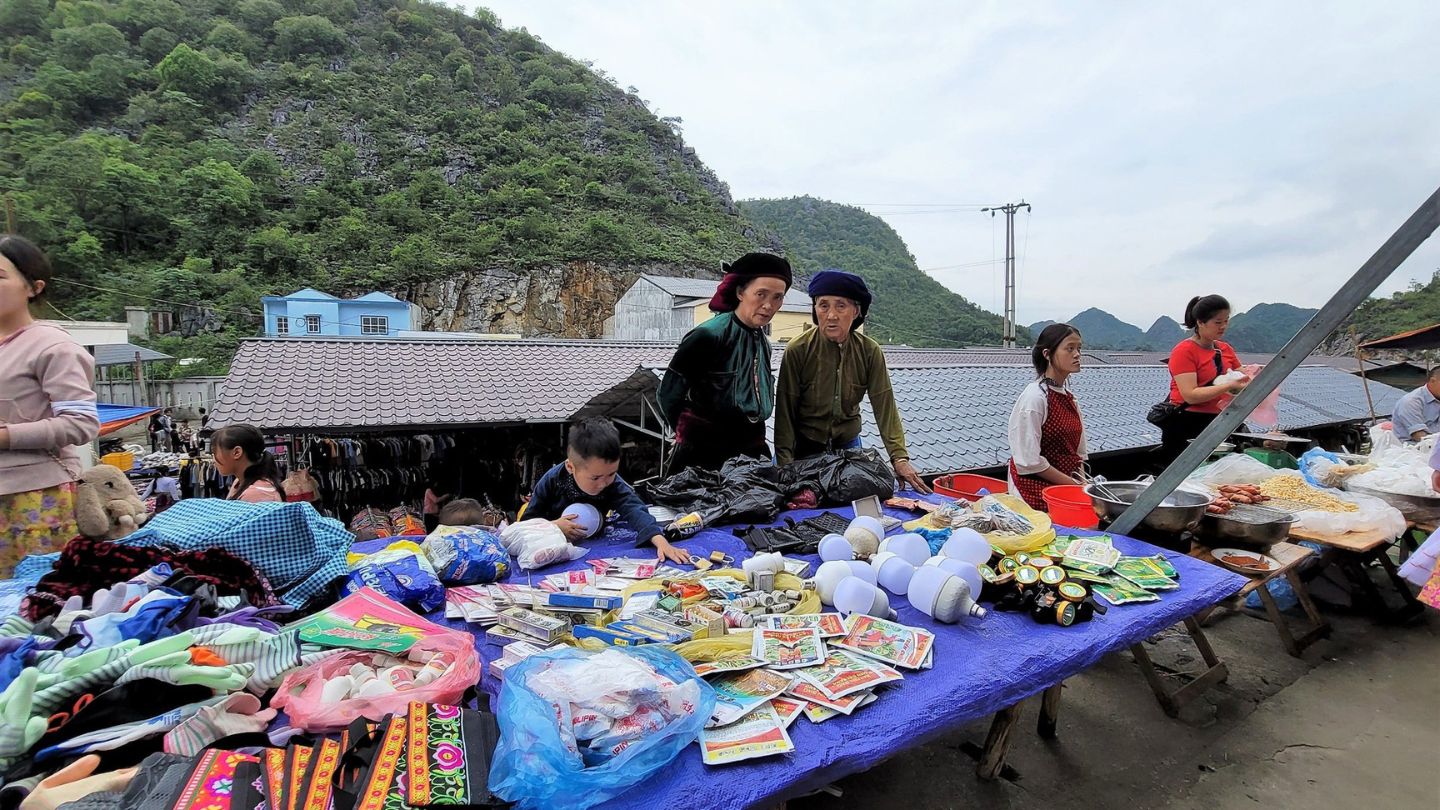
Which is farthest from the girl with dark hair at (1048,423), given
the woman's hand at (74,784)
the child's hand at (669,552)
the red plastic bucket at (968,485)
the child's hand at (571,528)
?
the woman's hand at (74,784)

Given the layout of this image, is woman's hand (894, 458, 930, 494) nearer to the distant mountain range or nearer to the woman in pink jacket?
the woman in pink jacket

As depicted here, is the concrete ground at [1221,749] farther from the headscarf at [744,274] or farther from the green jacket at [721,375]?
the headscarf at [744,274]

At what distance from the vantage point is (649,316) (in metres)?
30.2

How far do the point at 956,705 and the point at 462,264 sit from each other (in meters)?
38.2

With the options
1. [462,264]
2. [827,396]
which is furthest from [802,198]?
[827,396]

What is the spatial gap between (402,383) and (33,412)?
8.17 m

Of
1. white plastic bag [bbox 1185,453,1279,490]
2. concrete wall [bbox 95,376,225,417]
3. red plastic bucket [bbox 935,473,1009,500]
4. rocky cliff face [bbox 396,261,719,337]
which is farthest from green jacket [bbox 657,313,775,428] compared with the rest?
rocky cliff face [bbox 396,261,719,337]

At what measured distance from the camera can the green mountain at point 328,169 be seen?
32.8m

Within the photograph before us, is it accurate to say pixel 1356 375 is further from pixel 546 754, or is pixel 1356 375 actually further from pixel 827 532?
pixel 546 754

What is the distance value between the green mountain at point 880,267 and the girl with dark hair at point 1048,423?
102 feet

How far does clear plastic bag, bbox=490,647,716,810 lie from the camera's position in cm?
105

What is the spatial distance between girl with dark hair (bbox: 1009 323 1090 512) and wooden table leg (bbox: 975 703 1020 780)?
1.26 metres

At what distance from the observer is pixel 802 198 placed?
68375mm

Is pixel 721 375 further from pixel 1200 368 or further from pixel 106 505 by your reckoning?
pixel 1200 368
